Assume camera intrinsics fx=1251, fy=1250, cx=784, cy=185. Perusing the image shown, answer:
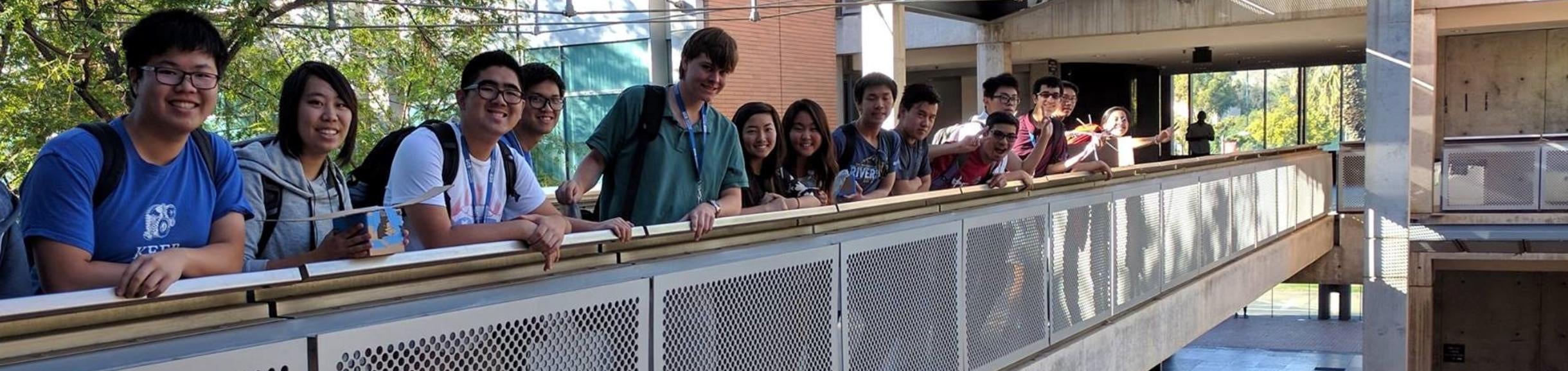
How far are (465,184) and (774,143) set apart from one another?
187 centimetres

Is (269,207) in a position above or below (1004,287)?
above

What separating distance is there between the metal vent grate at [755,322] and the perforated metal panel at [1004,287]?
143 cm

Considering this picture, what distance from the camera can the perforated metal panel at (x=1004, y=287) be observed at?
6160 millimetres

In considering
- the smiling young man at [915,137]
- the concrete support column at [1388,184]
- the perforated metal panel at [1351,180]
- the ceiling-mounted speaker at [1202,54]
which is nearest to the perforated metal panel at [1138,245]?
the smiling young man at [915,137]

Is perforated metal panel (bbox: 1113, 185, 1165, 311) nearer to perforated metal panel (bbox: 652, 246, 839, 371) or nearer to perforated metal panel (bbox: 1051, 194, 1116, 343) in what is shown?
perforated metal panel (bbox: 1051, 194, 1116, 343)

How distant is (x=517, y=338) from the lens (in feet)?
10.9

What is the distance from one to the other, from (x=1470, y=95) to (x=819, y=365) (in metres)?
22.2

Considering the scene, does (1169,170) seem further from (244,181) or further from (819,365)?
(244,181)

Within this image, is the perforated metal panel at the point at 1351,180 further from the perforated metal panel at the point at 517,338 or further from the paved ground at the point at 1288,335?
the perforated metal panel at the point at 517,338

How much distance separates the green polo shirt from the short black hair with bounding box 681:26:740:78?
23 centimetres

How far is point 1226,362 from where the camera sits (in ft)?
102

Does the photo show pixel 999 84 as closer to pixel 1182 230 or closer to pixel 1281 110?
pixel 1182 230

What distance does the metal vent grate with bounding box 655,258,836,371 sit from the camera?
405cm


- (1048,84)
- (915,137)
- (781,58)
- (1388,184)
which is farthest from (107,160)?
(781,58)
